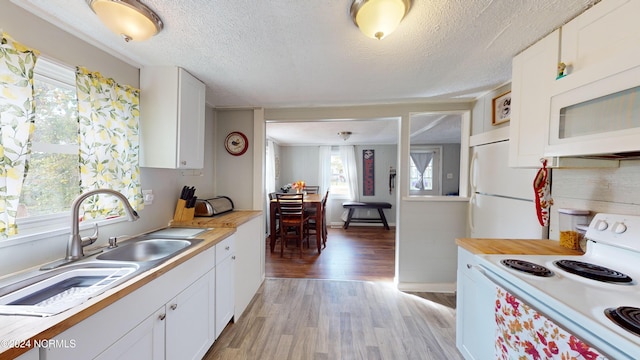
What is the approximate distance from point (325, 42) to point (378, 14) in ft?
1.33

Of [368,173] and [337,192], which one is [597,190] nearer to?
[368,173]

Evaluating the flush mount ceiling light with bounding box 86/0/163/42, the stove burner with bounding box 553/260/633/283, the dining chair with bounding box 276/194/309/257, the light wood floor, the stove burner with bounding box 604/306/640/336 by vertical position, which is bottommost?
the light wood floor

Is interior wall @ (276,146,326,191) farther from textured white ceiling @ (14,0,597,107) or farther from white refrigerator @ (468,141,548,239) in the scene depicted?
white refrigerator @ (468,141,548,239)

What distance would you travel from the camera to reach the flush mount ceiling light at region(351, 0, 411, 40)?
952 mm

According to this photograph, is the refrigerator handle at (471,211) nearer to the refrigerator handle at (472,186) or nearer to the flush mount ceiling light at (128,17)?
the refrigerator handle at (472,186)

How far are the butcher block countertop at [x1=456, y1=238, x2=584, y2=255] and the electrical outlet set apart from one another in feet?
7.50

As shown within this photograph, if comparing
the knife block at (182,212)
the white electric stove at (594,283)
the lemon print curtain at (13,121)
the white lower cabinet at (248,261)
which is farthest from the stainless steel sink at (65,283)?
the white electric stove at (594,283)

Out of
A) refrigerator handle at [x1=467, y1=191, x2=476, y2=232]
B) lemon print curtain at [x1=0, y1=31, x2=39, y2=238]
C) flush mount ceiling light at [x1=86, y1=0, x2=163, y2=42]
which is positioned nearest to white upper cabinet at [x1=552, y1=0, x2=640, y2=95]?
refrigerator handle at [x1=467, y1=191, x2=476, y2=232]

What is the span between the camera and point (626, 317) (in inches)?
25.9

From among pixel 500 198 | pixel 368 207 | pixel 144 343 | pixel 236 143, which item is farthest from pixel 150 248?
pixel 368 207

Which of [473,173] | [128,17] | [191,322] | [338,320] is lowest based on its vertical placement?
[338,320]

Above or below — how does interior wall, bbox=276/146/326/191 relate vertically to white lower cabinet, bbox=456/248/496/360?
above

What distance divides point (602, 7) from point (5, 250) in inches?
112

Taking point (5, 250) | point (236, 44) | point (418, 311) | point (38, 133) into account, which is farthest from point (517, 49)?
point (5, 250)
